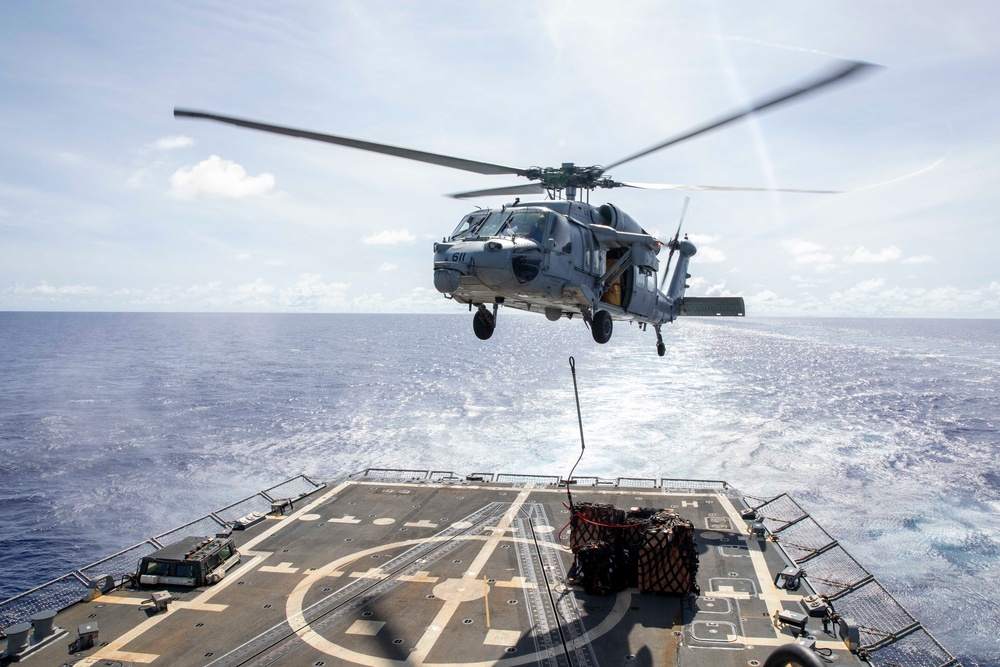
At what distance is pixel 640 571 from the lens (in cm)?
1691

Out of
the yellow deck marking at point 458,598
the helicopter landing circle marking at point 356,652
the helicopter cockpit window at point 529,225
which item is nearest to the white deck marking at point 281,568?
the helicopter landing circle marking at point 356,652

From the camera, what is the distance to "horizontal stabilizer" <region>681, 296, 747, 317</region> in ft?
66.1

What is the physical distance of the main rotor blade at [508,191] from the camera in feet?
49.5

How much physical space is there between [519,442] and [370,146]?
32320 mm

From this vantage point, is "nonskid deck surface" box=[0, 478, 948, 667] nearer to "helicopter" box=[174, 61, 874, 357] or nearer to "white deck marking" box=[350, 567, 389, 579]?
"white deck marking" box=[350, 567, 389, 579]

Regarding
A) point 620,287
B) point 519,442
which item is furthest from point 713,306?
point 519,442

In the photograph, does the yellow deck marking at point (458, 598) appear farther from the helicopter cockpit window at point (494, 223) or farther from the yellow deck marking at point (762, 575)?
the helicopter cockpit window at point (494, 223)

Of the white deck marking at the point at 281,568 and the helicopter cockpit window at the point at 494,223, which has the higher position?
the helicopter cockpit window at the point at 494,223

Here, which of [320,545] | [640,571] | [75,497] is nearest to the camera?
[640,571]

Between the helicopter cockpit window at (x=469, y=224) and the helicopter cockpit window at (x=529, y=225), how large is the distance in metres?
0.71

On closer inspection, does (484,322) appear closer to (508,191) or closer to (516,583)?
(508,191)

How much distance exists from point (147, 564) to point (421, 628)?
833 centimetres

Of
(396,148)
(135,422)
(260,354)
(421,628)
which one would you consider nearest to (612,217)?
(396,148)

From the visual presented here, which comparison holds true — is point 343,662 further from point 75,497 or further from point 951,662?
point 75,497
